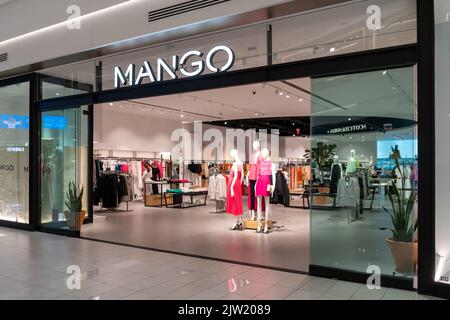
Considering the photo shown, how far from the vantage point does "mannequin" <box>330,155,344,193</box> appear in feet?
15.5

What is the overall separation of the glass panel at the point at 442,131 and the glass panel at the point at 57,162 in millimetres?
6418

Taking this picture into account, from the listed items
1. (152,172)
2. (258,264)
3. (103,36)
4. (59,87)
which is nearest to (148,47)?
(103,36)

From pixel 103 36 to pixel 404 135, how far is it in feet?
14.7

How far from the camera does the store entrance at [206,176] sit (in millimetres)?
6613

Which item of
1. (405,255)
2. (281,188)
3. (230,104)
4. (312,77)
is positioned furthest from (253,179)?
(230,104)

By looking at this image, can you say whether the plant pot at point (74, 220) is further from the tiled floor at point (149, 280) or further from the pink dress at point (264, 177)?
the pink dress at point (264, 177)

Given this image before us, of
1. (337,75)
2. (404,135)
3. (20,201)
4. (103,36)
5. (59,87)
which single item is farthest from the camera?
(20,201)

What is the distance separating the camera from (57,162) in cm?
769

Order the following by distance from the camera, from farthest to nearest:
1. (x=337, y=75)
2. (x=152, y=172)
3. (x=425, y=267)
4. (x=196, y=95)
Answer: (x=152, y=172)
(x=196, y=95)
(x=337, y=75)
(x=425, y=267)

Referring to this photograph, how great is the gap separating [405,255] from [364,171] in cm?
108

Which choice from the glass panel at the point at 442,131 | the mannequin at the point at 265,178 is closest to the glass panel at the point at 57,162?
the mannequin at the point at 265,178

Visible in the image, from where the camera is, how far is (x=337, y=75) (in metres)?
4.38

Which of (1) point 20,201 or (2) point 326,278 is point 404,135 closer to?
(2) point 326,278

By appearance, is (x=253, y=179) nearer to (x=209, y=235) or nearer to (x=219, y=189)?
(x=209, y=235)
